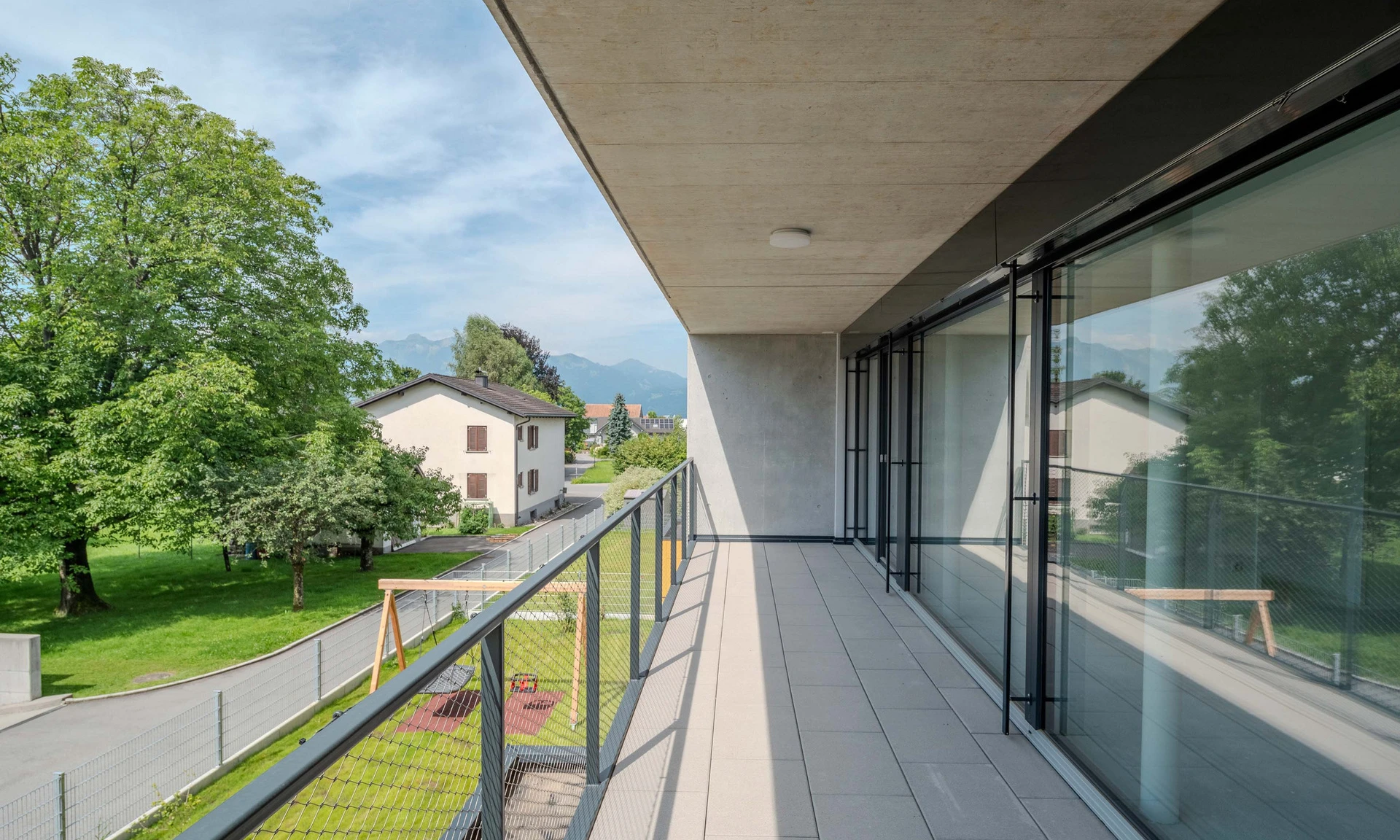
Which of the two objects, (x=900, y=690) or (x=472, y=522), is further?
(x=472, y=522)

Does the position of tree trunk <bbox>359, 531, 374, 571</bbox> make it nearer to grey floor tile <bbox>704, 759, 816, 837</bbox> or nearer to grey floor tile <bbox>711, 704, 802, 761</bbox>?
grey floor tile <bbox>711, 704, 802, 761</bbox>

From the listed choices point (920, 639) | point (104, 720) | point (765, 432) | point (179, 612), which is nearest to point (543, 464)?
point (179, 612)

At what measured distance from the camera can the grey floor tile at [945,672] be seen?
333 cm

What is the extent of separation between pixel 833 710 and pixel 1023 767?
785mm

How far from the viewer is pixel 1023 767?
8.30 ft

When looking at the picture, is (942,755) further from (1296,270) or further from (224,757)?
(224,757)

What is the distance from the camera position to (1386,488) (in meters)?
1.24

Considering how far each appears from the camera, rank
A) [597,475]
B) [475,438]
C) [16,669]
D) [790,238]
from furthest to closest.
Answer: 1. [597,475]
2. [475,438]
3. [16,669]
4. [790,238]

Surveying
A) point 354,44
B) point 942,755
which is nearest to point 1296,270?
point 942,755

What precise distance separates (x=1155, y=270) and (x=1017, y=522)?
47.9 inches

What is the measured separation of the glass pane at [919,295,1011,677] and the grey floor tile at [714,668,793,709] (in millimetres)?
1008

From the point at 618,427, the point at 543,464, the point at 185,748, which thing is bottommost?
the point at 185,748

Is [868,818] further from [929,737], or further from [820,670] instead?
[820,670]

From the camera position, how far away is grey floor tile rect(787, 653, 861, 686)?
3.37 meters
